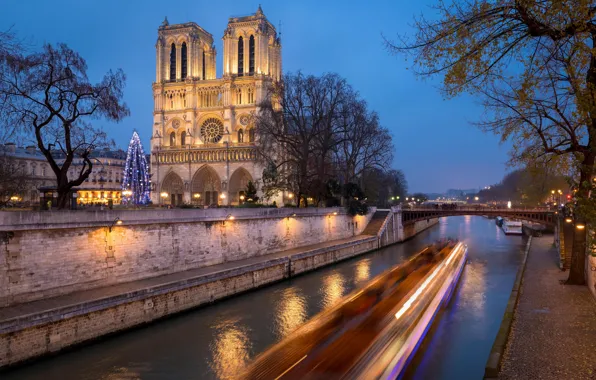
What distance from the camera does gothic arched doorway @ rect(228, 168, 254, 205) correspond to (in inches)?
2249

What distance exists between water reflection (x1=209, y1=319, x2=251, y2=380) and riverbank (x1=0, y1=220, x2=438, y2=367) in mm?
2065

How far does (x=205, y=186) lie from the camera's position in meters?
59.1

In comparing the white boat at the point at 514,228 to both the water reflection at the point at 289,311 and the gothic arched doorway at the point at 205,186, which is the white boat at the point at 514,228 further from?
the water reflection at the point at 289,311

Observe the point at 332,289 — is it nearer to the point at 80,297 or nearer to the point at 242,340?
the point at 242,340

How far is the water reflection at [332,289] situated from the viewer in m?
19.0

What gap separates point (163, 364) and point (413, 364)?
656 centimetres

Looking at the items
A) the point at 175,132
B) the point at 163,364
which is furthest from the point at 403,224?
the point at 163,364

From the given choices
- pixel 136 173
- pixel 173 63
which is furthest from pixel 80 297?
pixel 173 63

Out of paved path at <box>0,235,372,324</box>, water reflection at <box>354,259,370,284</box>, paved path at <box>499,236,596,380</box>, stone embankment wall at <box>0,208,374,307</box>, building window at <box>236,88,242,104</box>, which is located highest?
building window at <box>236,88,242,104</box>

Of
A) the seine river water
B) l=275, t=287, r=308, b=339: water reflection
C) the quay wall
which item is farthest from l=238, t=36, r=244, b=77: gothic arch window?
l=275, t=287, r=308, b=339: water reflection

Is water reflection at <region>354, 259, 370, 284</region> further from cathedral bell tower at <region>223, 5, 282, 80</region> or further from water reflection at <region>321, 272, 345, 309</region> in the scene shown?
cathedral bell tower at <region>223, 5, 282, 80</region>

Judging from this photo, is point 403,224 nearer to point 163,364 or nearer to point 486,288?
point 486,288

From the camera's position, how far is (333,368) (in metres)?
8.02

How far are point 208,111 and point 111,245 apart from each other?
44.6 metres
